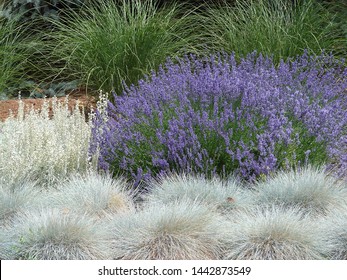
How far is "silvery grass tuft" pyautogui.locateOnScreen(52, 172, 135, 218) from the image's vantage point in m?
4.66

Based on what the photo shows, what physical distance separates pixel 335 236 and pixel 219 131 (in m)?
1.38

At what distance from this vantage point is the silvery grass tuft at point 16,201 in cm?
459

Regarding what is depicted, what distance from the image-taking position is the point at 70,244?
405 cm

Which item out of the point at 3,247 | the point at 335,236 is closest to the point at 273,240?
the point at 335,236

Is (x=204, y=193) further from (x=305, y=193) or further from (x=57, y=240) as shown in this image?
(x=57, y=240)

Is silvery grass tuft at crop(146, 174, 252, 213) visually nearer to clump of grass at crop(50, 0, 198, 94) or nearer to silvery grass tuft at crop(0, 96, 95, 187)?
silvery grass tuft at crop(0, 96, 95, 187)

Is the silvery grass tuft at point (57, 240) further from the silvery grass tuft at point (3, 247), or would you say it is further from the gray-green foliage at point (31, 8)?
the gray-green foliage at point (31, 8)

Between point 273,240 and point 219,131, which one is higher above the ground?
point 219,131

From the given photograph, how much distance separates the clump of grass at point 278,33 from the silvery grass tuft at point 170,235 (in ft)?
11.5

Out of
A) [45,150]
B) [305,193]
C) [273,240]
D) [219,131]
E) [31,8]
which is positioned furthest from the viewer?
[31,8]

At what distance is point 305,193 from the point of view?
15.1ft

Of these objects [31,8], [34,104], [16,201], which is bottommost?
[34,104]

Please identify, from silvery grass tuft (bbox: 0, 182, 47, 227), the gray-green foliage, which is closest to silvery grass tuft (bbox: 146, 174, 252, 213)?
silvery grass tuft (bbox: 0, 182, 47, 227)
